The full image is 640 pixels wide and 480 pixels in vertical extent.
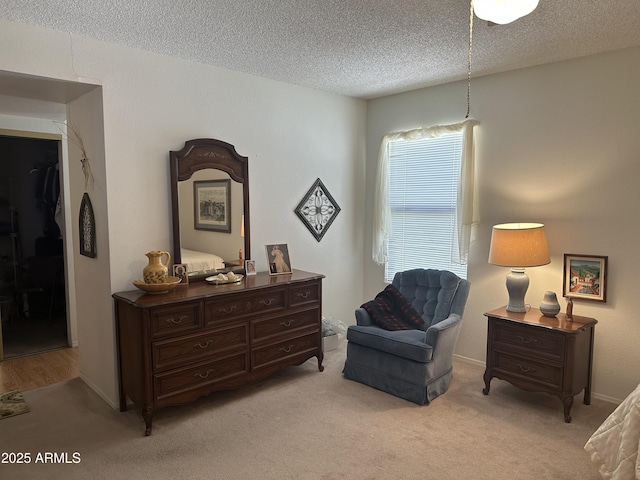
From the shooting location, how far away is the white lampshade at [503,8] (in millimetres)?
1651

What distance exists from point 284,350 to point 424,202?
1.98 meters

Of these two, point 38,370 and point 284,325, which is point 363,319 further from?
point 38,370

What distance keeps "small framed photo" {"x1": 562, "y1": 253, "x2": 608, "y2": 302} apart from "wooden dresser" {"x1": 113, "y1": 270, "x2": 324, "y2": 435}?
1973 mm

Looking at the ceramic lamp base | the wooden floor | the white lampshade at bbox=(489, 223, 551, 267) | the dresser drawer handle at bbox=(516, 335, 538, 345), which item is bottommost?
the wooden floor

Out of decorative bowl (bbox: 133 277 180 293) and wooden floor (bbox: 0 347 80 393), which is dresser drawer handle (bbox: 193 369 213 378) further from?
wooden floor (bbox: 0 347 80 393)

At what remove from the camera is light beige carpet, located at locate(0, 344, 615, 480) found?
2465 mm

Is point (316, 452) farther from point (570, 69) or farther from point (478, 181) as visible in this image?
point (570, 69)

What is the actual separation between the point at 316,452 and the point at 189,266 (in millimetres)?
1642

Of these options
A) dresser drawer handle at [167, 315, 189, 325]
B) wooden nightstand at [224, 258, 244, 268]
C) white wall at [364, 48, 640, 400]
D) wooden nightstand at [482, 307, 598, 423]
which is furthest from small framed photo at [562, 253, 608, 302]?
dresser drawer handle at [167, 315, 189, 325]

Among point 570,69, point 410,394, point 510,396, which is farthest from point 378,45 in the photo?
point 510,396

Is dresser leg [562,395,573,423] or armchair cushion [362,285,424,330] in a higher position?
armchair cushion [362,285,424,330]

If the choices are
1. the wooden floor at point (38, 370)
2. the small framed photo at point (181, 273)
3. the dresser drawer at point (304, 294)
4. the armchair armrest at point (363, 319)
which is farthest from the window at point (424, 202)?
the wooden floor at point (38, 370)

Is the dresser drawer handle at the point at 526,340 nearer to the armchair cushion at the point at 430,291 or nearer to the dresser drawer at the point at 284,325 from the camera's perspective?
the armchair cushion at the point at 430,291

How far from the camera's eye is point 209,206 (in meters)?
3.58
